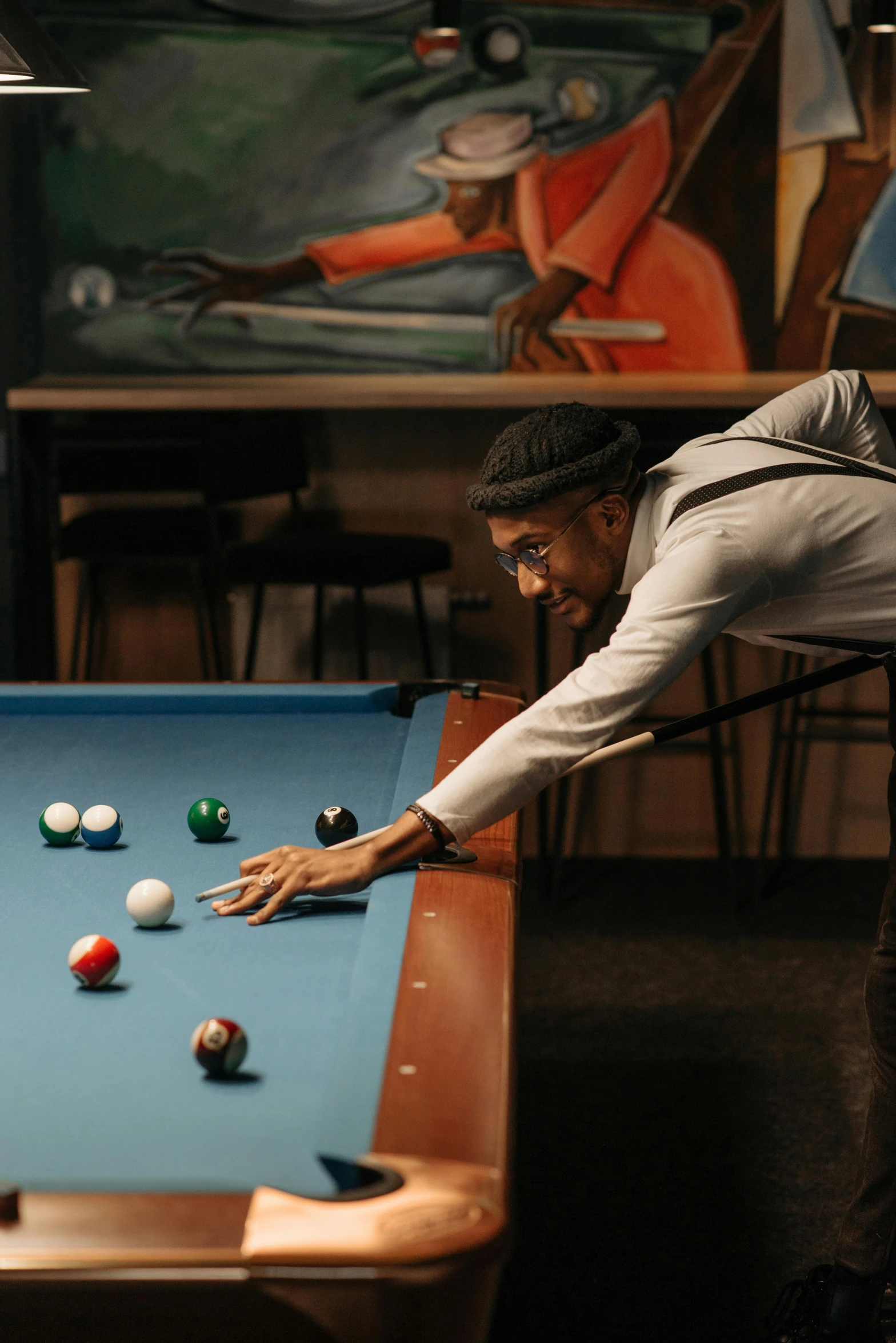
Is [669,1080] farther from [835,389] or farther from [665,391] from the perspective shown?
[665,391]

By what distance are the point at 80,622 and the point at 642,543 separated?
8.16ft

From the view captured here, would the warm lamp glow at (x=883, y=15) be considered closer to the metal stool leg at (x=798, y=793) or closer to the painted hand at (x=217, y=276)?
the painted hand at (x=217, y=276)

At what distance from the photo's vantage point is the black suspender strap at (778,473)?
162 centimetres

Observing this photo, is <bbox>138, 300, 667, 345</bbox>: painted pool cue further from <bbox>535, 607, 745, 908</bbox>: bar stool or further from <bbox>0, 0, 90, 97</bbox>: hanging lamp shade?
<bbox>0, 0, 90, 97</bbox>: hanging lamp shade

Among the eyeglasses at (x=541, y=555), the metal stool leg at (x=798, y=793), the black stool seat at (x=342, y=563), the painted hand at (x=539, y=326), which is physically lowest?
the metal stool leg at (x=798, y=793)

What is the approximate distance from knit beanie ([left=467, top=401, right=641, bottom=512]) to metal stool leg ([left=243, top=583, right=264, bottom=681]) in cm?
209

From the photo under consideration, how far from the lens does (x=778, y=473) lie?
5.42ft

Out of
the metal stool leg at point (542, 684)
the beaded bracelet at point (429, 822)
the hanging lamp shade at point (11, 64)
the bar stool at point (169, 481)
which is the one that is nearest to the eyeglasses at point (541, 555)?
the beaded bracelet at point (429, 822)

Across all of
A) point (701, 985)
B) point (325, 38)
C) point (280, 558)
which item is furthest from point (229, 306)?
point (701, 985)

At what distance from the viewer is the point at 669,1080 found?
2648mm

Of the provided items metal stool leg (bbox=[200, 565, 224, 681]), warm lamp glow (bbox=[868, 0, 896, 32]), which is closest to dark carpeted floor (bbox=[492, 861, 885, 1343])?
metal stool leg (bbox=[200, 565, 224, 681])

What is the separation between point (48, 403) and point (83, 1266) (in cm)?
306

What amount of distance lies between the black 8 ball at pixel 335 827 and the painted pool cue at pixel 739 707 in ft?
0.98

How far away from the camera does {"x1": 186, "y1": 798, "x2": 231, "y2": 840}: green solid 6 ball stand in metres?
1.73
